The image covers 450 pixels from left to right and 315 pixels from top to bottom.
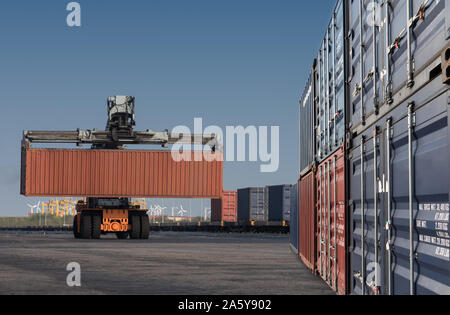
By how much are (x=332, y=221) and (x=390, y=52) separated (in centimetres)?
469

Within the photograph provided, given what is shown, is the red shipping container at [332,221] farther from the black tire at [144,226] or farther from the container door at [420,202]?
the black tire at [144,226]

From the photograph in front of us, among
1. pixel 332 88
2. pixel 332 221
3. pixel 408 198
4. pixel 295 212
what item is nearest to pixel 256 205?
pixel 295 212

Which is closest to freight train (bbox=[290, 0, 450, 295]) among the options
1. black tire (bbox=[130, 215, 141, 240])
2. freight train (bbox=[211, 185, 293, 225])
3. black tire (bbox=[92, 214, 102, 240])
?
black tire (bbox=[130, 215, 141, 240])

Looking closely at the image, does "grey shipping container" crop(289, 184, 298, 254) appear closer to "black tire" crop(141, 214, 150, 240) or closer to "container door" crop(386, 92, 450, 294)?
"container door" crop(386, 92, 450, 294)

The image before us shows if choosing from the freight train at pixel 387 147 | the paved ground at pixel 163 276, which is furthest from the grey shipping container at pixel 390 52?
the paved ground at pixel 163 276

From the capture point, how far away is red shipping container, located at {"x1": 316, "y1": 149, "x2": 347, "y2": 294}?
9211 mm

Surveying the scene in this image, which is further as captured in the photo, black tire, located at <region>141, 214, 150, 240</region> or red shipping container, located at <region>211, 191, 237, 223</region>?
red shipping container, located at <region>211, 191, 237, 223</region>

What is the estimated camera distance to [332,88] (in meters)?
10.2

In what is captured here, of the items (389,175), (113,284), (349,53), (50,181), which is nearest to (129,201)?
(50,181)

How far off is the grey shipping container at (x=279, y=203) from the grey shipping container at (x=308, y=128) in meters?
35.3

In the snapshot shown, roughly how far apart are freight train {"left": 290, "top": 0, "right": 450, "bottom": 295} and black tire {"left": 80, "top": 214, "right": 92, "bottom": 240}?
24810 mm

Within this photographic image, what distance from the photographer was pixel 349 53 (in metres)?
8.70
